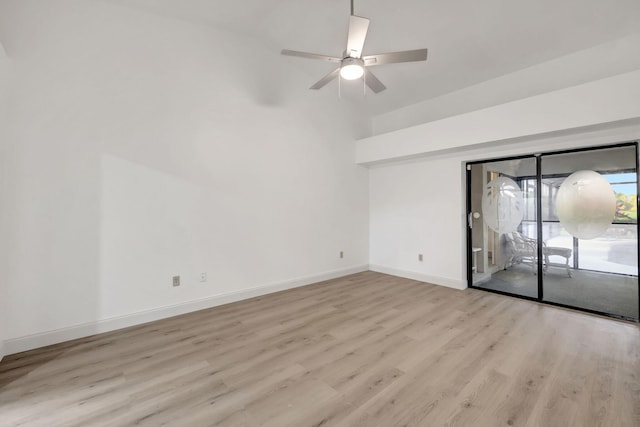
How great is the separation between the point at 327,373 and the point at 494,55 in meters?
4.40

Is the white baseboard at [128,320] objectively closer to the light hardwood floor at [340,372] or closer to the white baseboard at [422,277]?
the light hardwood floor at [340,372]

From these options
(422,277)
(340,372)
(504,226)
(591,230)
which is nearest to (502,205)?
(504,226)

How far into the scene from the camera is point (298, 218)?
4.49 m

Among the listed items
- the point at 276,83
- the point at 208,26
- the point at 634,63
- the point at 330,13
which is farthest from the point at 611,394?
Result: the point at 208,26

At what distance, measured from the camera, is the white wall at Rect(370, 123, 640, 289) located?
4.32m

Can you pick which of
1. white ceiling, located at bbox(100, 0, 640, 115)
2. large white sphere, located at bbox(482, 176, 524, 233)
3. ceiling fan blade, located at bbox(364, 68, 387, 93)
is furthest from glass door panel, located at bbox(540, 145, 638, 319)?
ceiling fan blade, located at bbox(364, 68, 387, 93)

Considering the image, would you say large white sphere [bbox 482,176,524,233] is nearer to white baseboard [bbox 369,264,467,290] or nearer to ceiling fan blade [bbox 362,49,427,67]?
white baseboard [bbox 369,264,467,290]

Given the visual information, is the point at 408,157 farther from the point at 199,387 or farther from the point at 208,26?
the point at 199,387

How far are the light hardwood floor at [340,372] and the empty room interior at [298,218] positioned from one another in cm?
2

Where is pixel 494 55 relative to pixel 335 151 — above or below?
above

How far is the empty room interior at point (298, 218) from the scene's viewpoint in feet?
6.49

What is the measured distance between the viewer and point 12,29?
7.96 feet

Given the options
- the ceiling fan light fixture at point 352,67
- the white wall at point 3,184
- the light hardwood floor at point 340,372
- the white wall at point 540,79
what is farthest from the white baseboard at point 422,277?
the white wall at point 3,184

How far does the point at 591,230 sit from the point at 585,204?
1.09 feet
